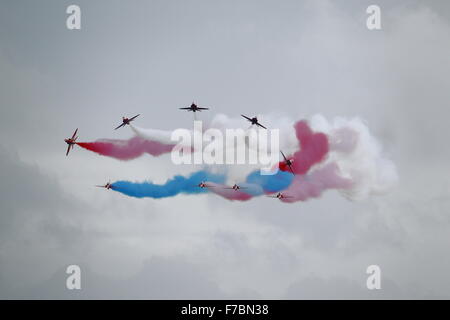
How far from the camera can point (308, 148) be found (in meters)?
83.2

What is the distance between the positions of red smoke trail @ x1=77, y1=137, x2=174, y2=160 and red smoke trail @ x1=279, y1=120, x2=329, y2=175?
18266 mm

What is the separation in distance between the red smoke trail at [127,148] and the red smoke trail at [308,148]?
1827cm

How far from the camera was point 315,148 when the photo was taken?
3280 inches

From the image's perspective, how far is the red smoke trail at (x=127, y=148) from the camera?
84438mm

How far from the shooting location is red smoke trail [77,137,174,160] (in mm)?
84438

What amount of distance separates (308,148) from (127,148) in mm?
26686

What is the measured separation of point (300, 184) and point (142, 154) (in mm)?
23894

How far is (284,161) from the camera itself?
273 ft

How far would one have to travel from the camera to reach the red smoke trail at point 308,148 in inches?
3278
